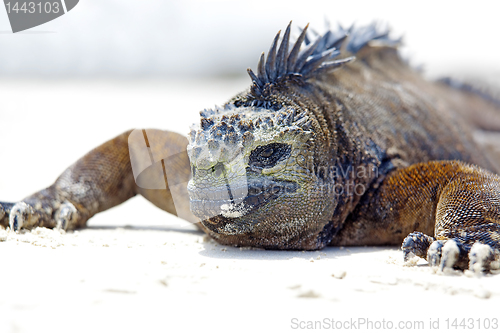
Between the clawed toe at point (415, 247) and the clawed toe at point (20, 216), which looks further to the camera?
the clawed toe at point (20, 216)

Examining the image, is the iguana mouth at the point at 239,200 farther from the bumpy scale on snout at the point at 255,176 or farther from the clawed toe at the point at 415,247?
the clawed toe at the point at 415,247

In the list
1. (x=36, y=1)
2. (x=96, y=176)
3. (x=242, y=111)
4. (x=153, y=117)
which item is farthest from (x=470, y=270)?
(x=153, y=117)

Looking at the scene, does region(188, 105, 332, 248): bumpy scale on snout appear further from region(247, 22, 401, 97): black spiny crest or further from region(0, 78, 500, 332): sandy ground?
region(247, 22, 401, 97): black spiny crest

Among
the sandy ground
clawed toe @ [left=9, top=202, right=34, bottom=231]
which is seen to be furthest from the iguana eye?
clawed toe @ [left=9, top=202, right=34, bottom=231]

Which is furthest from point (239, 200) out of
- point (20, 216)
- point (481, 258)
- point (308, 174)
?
point (20, 216)

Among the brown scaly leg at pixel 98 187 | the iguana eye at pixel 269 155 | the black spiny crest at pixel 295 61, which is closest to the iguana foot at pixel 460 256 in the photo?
the iguana eye at pixel 269 155

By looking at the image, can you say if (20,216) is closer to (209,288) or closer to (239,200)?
(239,200)

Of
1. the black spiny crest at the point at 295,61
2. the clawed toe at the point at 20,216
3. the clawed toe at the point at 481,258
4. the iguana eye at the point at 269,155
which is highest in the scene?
the black spiny crest at the point at 295,61
